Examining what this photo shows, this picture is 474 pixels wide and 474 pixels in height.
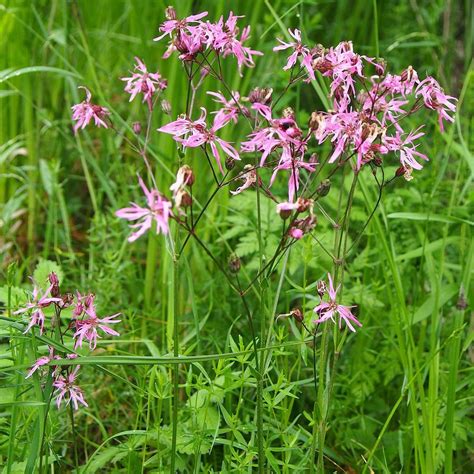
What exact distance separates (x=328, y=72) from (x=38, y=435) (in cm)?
79

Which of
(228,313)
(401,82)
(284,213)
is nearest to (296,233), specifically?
(284,213)

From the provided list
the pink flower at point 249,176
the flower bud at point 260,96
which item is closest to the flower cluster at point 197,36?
the flower bud at point 260,96

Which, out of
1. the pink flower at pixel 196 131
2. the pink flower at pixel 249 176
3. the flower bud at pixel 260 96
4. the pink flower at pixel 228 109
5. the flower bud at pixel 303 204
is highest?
the flower bud at pixel 260 96

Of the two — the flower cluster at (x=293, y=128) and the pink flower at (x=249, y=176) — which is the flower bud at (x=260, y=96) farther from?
the pink flower at (x=249, y=176)

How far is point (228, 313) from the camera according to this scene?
7.09 ft

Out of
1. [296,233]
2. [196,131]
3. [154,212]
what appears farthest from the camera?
[196,131]

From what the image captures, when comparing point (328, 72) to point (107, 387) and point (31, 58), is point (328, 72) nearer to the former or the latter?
point (107, 387)

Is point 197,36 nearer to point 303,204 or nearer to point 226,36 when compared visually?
point 226,36

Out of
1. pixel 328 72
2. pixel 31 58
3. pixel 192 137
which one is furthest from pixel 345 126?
pixel 31 58

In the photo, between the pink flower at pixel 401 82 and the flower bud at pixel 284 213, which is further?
the pink flower at pixel 401 82

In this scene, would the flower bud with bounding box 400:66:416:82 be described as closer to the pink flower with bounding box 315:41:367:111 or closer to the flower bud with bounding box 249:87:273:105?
the pink flower with bounding box 315:41:367:111

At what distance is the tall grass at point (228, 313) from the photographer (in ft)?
4.98

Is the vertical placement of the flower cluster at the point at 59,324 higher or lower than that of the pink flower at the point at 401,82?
lower

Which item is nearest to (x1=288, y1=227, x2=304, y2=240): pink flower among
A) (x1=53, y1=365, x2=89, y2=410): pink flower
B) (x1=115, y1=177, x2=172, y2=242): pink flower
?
(x1=115, y1=177, x2=172, y2=242): pink flower
